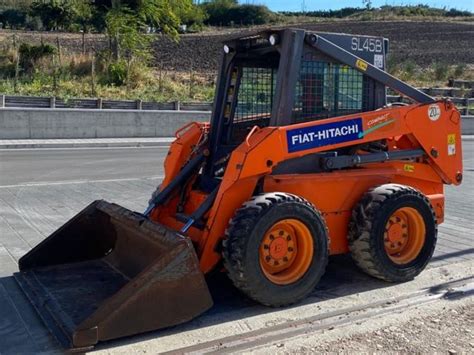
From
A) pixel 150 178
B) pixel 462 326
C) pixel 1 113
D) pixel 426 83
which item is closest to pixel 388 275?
pixel 462 326

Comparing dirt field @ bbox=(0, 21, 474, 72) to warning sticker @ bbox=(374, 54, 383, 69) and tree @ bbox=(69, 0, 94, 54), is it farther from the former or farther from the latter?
warning sticker @ bbox=(374, 54, 383, 69)

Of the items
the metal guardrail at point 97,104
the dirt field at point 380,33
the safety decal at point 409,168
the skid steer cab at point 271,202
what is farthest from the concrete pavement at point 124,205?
the dirt field at point 380,33

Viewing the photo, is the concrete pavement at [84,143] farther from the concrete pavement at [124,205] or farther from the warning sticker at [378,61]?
the warning sticker at [378,61]

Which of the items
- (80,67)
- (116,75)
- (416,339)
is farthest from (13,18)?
(416,339)

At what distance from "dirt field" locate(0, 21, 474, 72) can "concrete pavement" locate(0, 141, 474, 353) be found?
62.0ft

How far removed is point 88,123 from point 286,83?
17.3m

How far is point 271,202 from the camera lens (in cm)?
541

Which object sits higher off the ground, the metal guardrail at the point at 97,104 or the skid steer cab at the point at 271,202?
the metal guardrail at the point at 97,104

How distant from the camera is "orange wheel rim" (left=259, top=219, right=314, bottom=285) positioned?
18.2 feet

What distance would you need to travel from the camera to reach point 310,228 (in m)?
5.64

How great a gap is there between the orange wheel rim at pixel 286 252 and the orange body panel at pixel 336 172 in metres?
0.40

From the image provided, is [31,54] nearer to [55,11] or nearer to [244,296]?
[55,11]

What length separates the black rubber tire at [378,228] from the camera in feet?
19.9

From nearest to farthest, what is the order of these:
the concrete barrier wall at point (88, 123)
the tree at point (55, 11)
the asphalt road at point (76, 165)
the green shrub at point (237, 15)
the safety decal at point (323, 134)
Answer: the safety decal at point (323, 134), the asphalt road at point (76, 165), the concrete barrier wall at point (88, 123), the tree at point (55, 11), the green shrub at point (237, 15)
